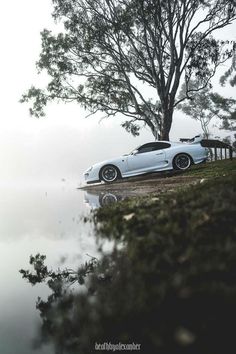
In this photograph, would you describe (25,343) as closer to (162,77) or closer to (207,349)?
(207,349)

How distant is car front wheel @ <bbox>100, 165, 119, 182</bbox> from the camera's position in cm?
1558

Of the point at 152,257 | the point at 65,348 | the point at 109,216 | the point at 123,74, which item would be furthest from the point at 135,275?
the point at 123,74

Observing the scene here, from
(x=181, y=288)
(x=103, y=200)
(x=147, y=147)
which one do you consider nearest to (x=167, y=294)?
(x=181, y=288)

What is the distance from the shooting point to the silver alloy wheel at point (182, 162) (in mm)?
15859

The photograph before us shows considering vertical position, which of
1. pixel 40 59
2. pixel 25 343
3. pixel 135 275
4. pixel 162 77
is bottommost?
pixel 25 343

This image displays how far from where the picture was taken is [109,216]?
4910mm

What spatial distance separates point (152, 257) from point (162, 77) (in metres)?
18.9

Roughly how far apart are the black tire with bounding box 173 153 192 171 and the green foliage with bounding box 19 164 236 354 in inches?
479

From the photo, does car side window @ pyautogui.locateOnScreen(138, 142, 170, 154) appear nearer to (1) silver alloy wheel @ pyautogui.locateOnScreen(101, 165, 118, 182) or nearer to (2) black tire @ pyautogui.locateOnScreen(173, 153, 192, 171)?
(2) black tire @ pyautogui.locateOnScreen(173, 153, 192, 171)

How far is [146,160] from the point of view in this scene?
1573cm

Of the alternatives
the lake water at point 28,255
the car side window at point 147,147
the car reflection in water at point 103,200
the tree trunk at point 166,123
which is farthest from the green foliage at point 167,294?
the tree trunk at point 166,123

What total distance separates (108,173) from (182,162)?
10.5 ft

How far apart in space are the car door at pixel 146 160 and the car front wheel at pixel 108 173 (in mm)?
669

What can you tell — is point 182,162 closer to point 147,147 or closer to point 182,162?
point 182,162
